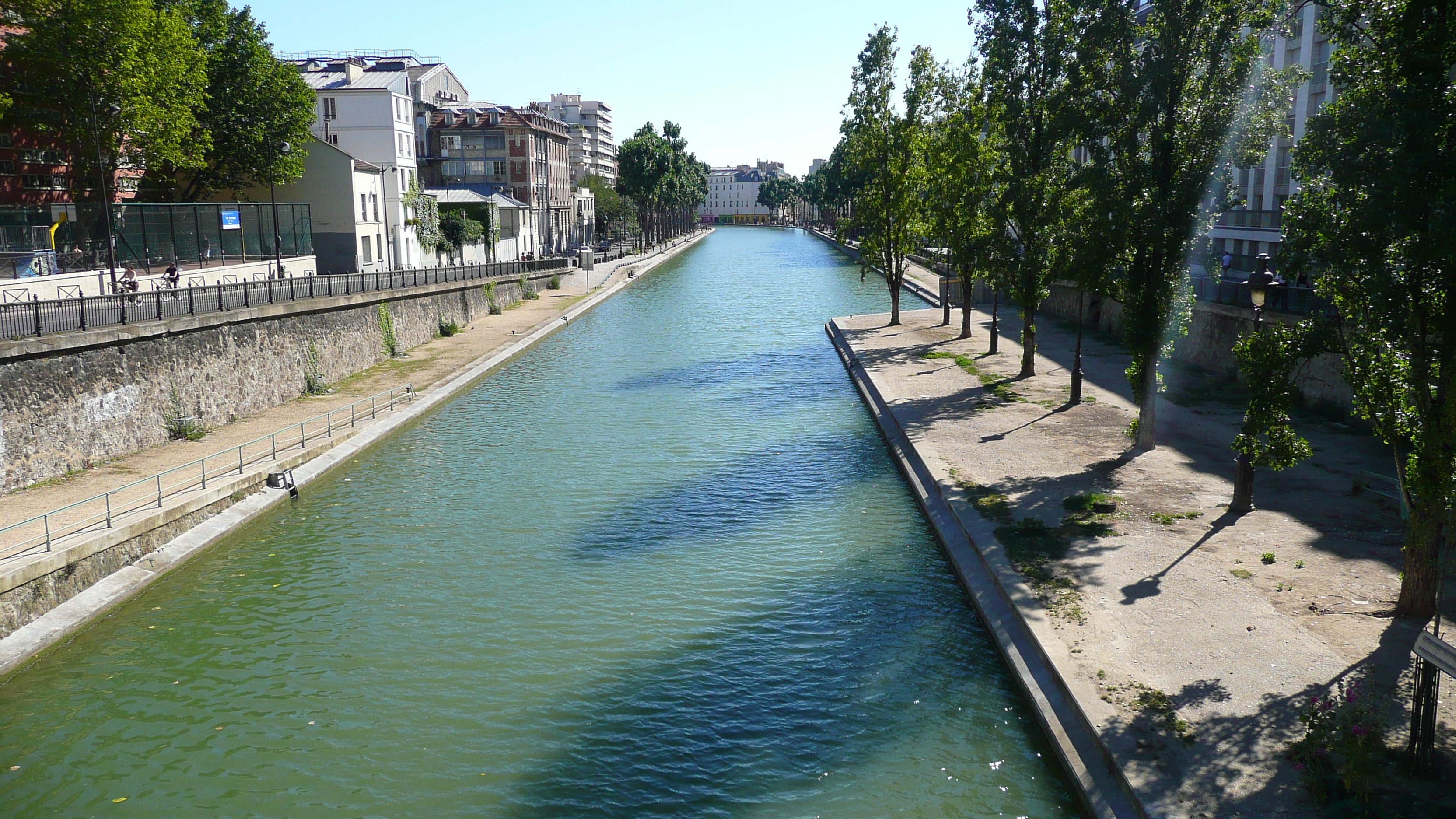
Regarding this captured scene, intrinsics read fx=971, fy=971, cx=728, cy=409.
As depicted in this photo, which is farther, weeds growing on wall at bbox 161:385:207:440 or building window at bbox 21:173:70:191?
building window at bbox 21:173:70:191

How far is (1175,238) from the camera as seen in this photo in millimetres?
20453

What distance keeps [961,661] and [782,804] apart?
14.1 ft

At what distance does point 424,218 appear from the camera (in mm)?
73938

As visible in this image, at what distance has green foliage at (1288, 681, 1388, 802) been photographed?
29.7ft

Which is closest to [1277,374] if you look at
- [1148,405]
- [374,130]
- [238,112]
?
[1148,405]

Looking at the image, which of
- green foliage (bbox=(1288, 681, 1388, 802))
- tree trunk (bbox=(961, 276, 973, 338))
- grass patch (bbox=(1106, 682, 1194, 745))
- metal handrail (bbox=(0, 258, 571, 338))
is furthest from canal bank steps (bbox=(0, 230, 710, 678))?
tree trunk (bbox=(961, 276, 973, 338))

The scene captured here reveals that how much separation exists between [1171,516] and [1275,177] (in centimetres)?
3425

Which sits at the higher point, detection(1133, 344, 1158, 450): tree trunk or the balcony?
the balcony

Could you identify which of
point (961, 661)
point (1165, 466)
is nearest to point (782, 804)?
point (961, 661)

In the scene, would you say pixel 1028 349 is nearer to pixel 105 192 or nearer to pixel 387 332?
pixel 387 332

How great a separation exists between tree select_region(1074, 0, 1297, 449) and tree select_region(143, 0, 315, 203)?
1610 inches

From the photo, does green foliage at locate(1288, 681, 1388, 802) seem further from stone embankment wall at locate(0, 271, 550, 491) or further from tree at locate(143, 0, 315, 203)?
tree at locate(143, 0, 315, 203)

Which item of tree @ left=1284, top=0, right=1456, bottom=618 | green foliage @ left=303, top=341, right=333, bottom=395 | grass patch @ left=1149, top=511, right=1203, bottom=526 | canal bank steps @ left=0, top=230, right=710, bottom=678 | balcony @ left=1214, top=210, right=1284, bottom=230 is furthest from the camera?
balcony @ left=1214, top=210, right=1284, bottom=230

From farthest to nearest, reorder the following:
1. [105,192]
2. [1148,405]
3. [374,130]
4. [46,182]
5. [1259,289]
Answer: [374,130] < [46,182] < [105,192] < [1259,289] < [1148,405]
